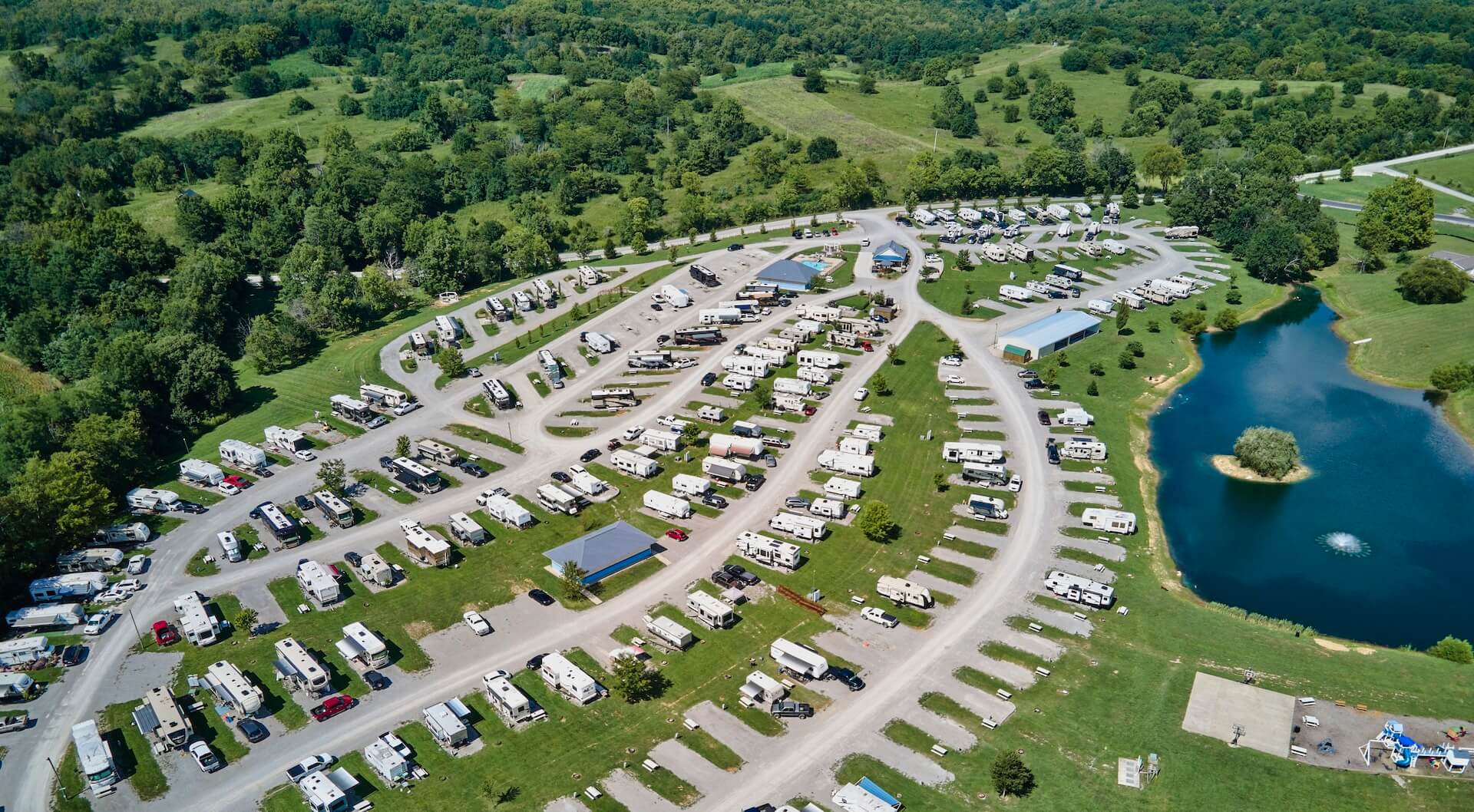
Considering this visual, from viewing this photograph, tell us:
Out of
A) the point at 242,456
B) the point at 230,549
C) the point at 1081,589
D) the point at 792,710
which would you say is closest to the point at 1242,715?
the point at 1081,589

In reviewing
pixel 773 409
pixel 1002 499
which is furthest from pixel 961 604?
pixel 773 409

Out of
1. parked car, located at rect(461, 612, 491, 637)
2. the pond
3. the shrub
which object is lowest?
the pond

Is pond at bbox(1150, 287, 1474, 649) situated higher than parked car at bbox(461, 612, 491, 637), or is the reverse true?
parked car at bbox(461, 612, 491, 637)

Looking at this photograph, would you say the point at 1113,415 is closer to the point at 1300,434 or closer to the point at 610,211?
the point at 1300,434

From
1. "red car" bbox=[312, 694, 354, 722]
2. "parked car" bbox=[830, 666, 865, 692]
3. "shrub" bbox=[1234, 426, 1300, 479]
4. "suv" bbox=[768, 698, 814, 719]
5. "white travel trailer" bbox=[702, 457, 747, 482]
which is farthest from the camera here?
"shrub" bbox=[1234, 426, 1300, 479]

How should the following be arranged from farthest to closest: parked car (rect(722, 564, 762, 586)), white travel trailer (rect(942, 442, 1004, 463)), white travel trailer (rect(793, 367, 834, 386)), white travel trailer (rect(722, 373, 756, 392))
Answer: white travel trailer (rect(793, 367, 834, 386)) → white travel trailer (rect(722, 373, 756, 392)) → white travel trailer (rect(942, 442, 1004, 463)) → parked car (rect(722, 564, 762, 586))

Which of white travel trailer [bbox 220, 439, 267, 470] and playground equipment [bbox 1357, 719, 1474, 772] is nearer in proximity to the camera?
playground equipment [bbox 1357, 719, 1474, 772]

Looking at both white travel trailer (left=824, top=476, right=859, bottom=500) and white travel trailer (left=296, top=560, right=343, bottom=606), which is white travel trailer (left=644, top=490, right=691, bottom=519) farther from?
white travel trailer (left=296, top=560, right=343, bottom=606)

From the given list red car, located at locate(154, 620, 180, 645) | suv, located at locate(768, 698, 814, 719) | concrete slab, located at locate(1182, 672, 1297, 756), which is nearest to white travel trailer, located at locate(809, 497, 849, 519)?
suv, located at locate(768, 698, 814, 719)
